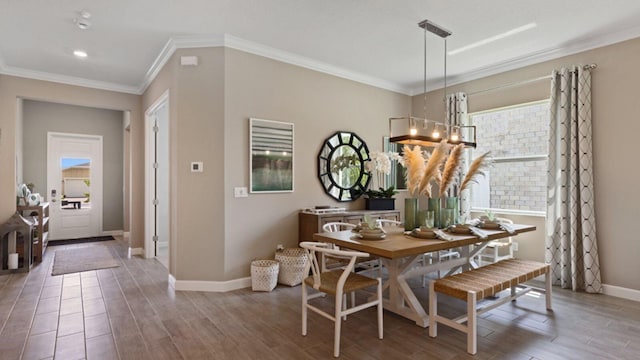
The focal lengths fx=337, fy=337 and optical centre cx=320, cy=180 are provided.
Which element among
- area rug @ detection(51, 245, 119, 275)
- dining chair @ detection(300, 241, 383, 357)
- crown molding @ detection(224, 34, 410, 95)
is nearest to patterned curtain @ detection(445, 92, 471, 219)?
crown molding @ detection(224, 34, 410, 95)

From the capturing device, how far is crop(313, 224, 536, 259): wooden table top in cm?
242

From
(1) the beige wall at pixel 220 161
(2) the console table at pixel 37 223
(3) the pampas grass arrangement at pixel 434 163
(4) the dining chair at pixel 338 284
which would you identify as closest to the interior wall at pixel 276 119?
(1) the beige wall at pixel 220 161

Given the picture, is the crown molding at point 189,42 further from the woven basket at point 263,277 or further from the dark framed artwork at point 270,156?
the woven basket at point 263,277

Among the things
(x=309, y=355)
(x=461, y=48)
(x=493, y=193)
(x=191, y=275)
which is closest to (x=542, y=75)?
(x=461, y=48)

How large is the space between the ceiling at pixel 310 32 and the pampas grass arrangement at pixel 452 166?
1.32m

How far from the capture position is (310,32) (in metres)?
3.58

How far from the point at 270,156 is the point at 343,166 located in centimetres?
121

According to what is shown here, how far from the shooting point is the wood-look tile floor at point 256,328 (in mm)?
2402

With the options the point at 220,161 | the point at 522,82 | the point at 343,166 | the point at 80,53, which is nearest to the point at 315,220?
the point at 343,166

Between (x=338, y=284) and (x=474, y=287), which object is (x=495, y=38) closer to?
(x=474, y=287)

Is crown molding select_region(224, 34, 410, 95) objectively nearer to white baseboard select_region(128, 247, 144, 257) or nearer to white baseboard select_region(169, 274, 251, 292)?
white baseboard select_region(169, 274, 251, 292)

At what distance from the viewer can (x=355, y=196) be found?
496 cm

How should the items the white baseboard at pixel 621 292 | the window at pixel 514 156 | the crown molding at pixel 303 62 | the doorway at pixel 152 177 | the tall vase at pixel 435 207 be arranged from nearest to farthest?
the tall vase at pixel 435 207 < the white baseboard at pixel 621 292 < the crown molding at pixel 303 62 < the window at pixel 514 156 < the doorway at pixel 152 177

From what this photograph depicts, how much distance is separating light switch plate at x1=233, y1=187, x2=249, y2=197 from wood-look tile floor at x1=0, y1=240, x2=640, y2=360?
1071mm
